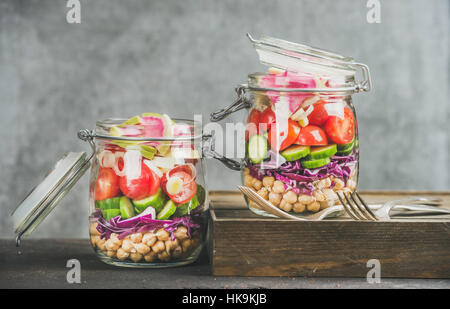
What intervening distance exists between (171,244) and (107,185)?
0.44ft

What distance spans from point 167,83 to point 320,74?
0.88 m

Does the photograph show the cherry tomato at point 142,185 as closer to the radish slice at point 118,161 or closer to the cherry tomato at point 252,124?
the radish slice at point 118,161

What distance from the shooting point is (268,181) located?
95cm

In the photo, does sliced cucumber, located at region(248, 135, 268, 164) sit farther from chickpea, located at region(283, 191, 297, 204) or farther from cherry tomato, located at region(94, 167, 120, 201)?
cherry tomato, located at region(94, 167, 120, 201)

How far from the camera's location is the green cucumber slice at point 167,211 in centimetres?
88

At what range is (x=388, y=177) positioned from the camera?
1809 mm

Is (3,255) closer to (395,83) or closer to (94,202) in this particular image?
(94,202)

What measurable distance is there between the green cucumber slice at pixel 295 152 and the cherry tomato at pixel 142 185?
0.21 metres

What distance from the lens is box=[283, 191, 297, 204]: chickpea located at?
0.93 meters

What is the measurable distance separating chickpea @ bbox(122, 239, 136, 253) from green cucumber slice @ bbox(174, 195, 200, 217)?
0.08m

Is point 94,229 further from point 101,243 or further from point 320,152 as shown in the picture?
point 320,152

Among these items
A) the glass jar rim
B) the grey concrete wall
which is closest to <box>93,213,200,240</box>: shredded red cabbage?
the glass jar rim

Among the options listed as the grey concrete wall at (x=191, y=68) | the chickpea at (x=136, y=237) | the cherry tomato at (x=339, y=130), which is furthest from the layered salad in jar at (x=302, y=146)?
the grey concrete wall at (x=191, y=68)
